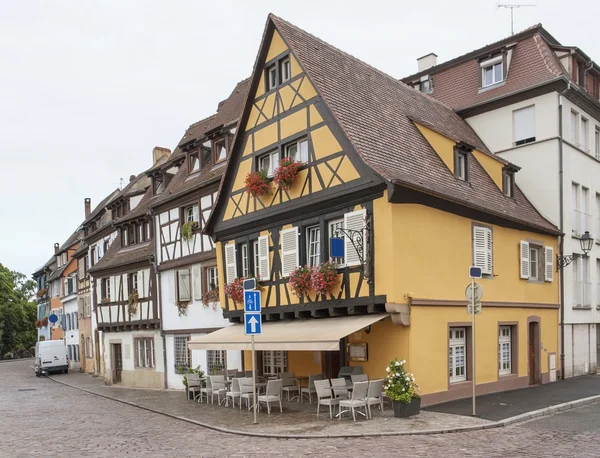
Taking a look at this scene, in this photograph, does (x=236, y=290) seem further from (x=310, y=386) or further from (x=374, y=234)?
(x=374, y=234)

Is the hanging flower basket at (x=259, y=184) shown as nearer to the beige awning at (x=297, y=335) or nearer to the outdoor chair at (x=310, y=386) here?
the beige awning at (x=297, y=335)

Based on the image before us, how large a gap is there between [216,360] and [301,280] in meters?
8.45

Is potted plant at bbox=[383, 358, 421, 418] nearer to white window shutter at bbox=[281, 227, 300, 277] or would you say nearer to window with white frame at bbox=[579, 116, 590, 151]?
white window shutter at bbox=[281, 227, 300, 277]

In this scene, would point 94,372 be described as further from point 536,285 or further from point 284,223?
point 536,285

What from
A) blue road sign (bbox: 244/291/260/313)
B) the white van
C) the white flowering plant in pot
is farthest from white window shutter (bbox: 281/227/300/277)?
the white van

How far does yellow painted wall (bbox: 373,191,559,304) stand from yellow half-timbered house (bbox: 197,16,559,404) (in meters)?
0.05

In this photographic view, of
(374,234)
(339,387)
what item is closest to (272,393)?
(339,387)

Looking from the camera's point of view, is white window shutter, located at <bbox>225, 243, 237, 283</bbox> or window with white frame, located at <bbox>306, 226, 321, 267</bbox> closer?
window with white frame, located at <bbox>306, 226, 321, 267</bbox>

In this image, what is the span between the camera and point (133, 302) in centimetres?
3108

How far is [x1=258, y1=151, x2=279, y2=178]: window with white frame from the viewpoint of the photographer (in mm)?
20328

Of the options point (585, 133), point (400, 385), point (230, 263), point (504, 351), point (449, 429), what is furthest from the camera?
point (585, 133)

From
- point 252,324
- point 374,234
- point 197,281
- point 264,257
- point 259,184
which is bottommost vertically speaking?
point 252,324

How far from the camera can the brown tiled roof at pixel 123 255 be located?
30.5m

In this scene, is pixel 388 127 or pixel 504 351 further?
pixel 504 351
